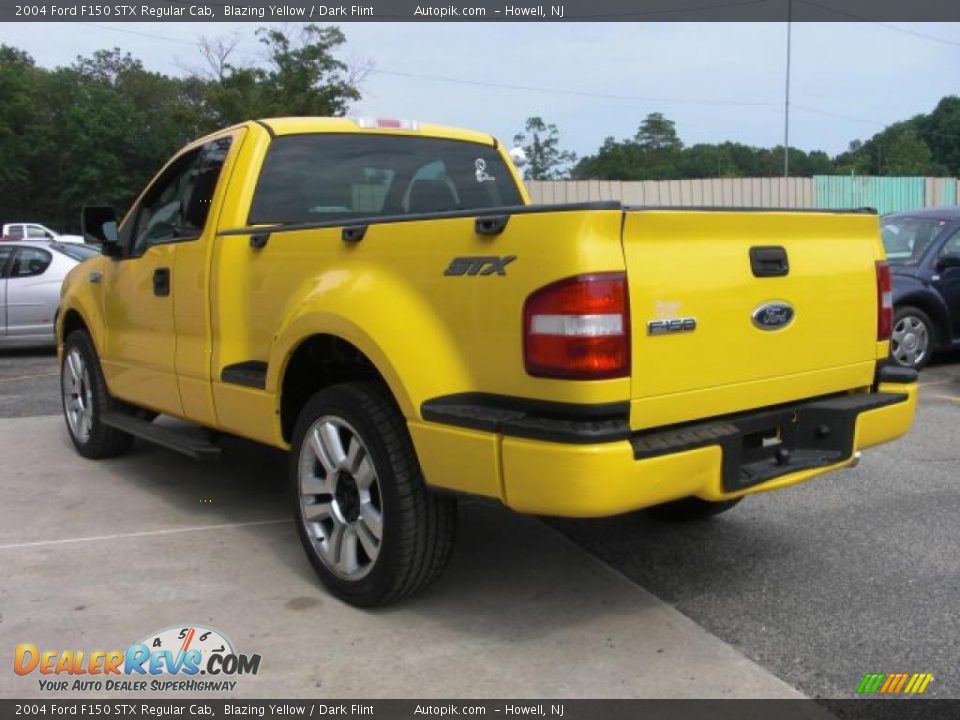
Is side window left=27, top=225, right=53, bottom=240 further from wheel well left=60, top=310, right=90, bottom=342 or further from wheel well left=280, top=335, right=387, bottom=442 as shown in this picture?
wheel well left=280, top=335, right=387, bottom=442

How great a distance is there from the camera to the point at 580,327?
108 inches

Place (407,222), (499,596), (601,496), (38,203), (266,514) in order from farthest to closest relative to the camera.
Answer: (38,203)
(266,514)
(499,596)
(407,222)
(601,496)

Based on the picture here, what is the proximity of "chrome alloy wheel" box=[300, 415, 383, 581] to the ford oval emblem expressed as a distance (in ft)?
4.84

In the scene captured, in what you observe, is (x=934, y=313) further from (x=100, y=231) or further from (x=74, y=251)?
(x=74, y=251)

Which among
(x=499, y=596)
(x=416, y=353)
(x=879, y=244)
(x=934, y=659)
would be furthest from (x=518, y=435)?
(x=879, y=244)

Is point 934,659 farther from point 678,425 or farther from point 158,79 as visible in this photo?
point 158,79

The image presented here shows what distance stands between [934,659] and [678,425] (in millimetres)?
1193

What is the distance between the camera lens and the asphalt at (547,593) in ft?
10.1

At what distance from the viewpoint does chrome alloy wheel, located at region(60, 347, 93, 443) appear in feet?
19.6

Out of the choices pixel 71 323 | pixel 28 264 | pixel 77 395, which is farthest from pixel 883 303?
pixel 28 264

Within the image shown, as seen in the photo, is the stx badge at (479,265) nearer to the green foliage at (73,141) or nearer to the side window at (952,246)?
the side window at (952,246)

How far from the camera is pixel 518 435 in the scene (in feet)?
9.30

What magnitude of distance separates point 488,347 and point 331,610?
53.3 inches

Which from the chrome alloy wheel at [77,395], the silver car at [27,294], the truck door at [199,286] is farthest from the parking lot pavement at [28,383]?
the truck door at [199,286]
